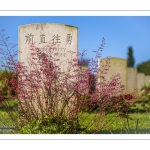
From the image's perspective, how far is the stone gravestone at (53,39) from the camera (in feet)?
20.9

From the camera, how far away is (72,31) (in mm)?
6395

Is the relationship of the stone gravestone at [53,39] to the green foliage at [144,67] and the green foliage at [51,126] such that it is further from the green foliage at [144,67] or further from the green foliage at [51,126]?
the green foliage at [144,67]

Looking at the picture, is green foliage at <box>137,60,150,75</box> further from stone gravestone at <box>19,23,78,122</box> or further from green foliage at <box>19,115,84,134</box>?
green foliage at <box>19,115,84,134</box>

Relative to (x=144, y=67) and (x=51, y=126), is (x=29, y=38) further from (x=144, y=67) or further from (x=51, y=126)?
(x=144, y=67)

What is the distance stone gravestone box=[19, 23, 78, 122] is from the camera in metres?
6.36

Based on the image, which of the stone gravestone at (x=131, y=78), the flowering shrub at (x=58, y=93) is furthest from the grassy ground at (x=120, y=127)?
the stone gravestone at (x=131, y=78)

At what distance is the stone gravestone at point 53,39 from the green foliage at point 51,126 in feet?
3.79

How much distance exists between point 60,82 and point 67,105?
1.63 ft

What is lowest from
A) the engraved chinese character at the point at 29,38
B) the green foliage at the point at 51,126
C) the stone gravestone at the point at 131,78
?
the green foliage at the point at 51,126

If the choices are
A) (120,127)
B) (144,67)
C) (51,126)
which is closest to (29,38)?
(51,126)
